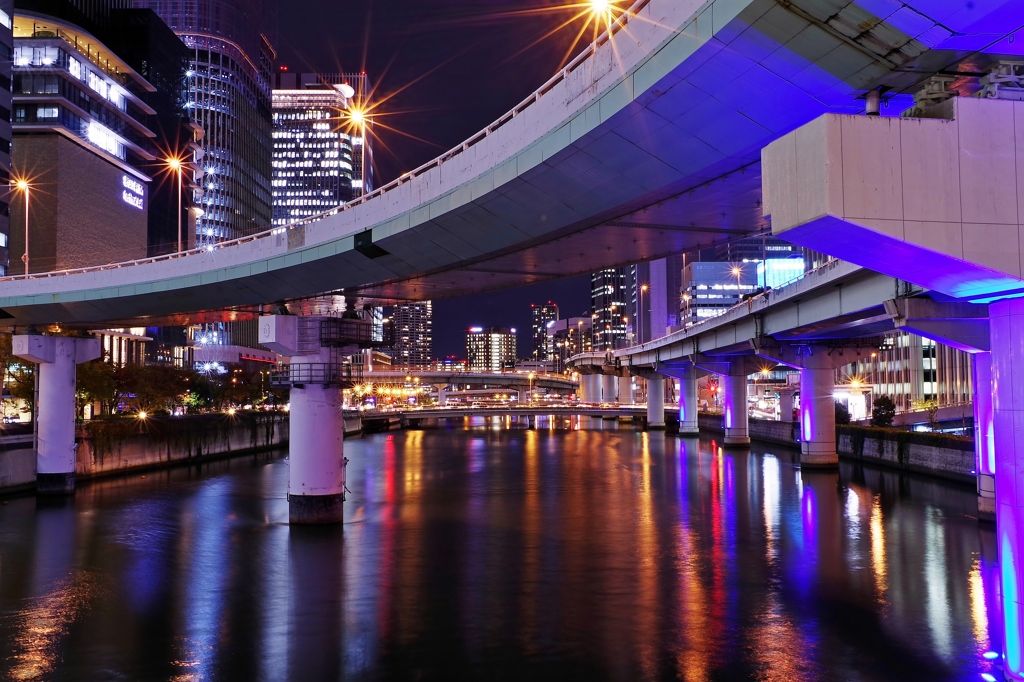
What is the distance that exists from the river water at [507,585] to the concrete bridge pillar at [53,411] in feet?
5.99

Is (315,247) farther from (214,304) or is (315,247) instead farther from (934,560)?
(934,560)

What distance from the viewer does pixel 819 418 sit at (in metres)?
50.5

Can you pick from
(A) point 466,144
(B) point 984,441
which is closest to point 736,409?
(B) point 984,441

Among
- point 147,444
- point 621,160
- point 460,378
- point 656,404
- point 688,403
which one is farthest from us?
point 460,378

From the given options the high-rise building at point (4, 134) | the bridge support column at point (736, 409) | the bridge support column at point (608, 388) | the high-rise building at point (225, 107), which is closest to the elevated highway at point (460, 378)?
the bridge support column at point (608, 388)

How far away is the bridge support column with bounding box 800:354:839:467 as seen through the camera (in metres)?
50.3

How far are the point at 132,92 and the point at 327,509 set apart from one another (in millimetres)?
107267

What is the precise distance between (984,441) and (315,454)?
24522 mm

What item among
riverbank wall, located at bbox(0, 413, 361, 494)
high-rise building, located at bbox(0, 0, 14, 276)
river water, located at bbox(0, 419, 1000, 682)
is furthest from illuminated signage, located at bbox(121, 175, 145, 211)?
river water, located at bbox(0, 419, 1000, 682)

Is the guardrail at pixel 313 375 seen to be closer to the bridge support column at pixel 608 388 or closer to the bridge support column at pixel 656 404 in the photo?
the bridge support column at pixel 656 404

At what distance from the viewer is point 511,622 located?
60.1 feet

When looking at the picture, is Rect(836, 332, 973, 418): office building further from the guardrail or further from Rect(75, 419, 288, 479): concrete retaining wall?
the guardrail

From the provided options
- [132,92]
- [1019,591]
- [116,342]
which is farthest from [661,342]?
[132,92]

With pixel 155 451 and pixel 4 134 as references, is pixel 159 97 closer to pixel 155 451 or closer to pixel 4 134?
pixel 4 134
